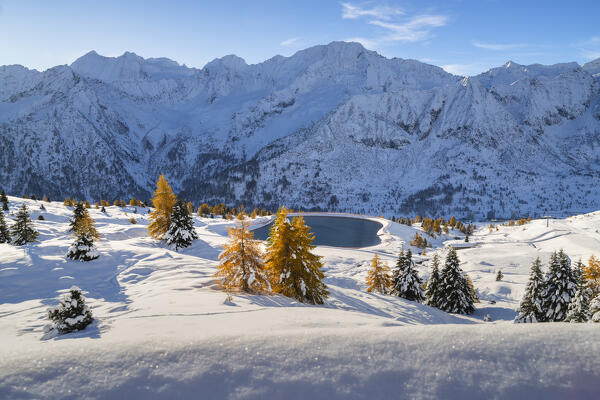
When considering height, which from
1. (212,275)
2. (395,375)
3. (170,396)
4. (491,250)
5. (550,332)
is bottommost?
(491,250)

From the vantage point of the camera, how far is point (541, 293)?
2486cm

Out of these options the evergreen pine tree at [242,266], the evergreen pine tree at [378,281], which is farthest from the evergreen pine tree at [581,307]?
the evergreen pine tree at [242,266]

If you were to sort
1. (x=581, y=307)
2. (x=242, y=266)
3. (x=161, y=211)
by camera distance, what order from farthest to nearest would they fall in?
(x=161, y=211) → (x=581, y=307) → (x=242, y=266)

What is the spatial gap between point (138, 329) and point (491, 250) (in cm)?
7659

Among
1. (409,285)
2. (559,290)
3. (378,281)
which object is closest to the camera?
(559,290)

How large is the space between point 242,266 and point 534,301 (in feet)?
78.4

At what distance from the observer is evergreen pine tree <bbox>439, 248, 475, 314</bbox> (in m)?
30.2

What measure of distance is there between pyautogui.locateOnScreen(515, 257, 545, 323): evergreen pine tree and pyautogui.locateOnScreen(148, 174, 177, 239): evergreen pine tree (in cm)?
3362

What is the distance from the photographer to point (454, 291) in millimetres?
30359

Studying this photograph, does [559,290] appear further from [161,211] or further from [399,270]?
[161,211]

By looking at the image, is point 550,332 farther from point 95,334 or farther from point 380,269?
point 380,269

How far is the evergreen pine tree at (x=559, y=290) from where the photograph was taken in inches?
939

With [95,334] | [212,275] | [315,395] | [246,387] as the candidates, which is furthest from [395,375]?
[212,275]

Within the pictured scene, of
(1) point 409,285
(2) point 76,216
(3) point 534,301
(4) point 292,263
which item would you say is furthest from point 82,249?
(3) point 534,301
